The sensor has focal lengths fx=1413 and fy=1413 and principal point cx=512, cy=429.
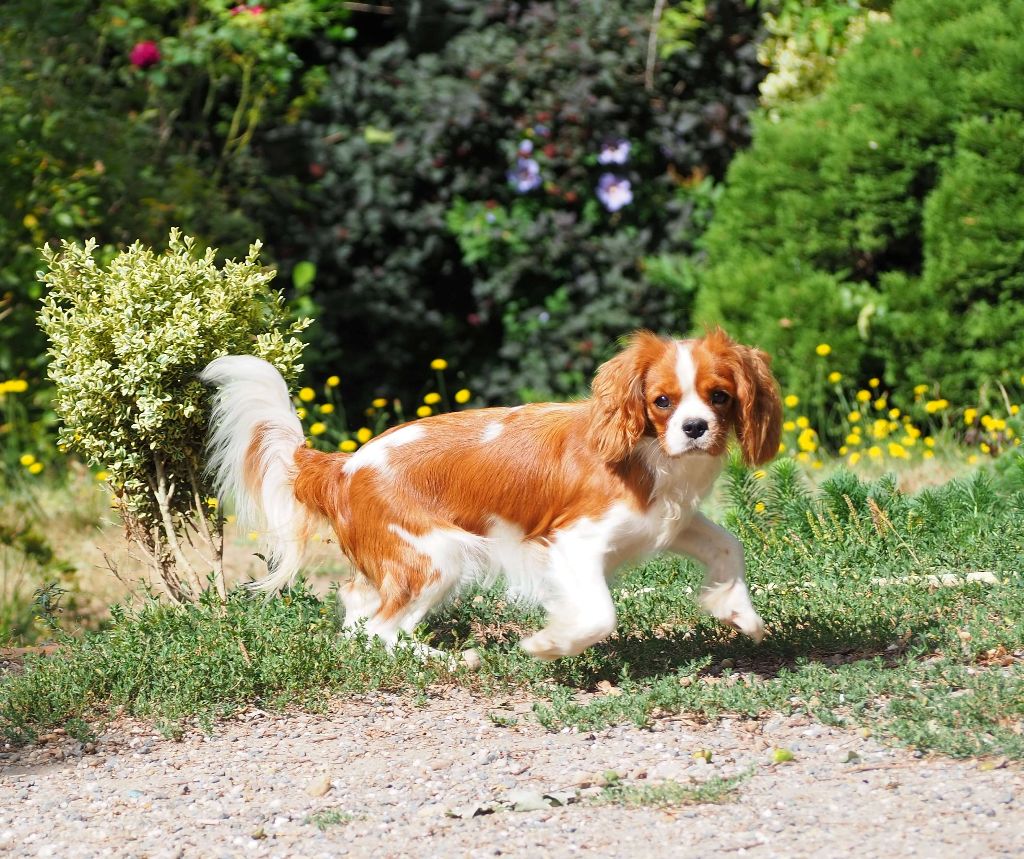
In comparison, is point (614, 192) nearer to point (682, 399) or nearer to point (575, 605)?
point (682, 399)

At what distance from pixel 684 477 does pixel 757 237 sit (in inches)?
160

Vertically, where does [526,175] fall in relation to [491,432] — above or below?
above

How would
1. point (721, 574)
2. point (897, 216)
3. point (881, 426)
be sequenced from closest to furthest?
point (721, 574) → point (881, 426) → point (897, 216)

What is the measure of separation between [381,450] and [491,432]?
369 mm

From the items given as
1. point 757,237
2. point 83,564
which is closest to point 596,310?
point 757,237

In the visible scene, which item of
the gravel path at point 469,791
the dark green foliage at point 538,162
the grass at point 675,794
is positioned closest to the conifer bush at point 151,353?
the gravel path at point 469,791

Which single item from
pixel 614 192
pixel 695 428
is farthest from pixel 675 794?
pixel 614 192

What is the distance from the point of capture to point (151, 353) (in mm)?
4719

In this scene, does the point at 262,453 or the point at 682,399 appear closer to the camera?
the point at 682,399

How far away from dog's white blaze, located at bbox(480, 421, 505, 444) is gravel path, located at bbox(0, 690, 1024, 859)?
0.84 m

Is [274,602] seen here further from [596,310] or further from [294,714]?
[596,310]

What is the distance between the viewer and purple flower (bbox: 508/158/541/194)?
8.80m

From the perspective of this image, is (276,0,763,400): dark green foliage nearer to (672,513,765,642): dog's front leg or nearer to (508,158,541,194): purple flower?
(508,158,541,194): purple flower


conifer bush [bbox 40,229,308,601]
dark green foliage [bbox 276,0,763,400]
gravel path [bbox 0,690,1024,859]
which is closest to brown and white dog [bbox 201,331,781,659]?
conifer bush [bbox 40,229,308,601]
